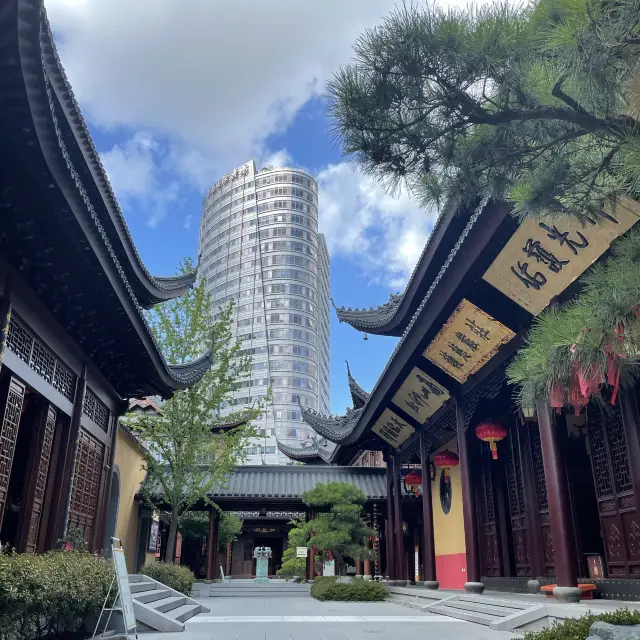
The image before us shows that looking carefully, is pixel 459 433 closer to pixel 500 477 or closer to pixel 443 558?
pixel 500 477

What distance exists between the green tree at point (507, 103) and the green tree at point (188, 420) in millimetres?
11212

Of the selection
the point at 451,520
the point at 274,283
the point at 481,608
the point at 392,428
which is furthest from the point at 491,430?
the point at 274,283

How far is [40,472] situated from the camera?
24.0 ft

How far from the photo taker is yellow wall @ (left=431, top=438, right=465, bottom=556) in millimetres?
13312

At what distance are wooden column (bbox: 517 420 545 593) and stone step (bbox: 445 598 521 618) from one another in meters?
1.34

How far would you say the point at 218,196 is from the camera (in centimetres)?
8238

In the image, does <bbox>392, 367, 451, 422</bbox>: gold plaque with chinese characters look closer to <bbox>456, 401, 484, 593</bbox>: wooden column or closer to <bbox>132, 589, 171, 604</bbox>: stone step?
<bbox>456, 401, 484, 593</bbox>: wooden column

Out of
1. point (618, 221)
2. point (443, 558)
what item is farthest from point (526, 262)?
point (443, 558)

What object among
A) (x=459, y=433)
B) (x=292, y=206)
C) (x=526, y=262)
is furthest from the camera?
(x=292, y=206)

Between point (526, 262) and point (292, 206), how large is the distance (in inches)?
2808

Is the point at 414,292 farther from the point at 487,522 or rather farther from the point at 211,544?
the point at 211,544

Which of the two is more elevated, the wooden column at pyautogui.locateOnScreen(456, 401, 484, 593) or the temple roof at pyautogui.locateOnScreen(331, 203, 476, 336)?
the temple roof at pyautogui.locateOnScreen(331, 203, 476, 336)

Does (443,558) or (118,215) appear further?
(443,558)

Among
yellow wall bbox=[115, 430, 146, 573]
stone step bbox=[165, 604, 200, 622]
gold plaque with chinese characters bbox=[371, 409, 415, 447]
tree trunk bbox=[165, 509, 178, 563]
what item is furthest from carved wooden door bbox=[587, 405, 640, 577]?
yellow wall bbox=[115, 430, 146, 573]
